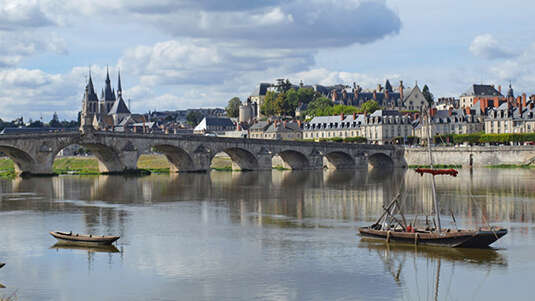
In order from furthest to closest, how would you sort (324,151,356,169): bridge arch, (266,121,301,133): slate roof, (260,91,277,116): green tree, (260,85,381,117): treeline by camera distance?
(260,91,277,116): green tree
(260,85,381,117): treeline
(266,121,301,133): slate roof
(324,151,356,169): bridge arch

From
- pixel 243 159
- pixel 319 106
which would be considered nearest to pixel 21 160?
pixel 243 159

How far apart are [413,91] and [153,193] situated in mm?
124963

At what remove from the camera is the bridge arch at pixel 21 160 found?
81.6m

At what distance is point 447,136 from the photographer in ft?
393

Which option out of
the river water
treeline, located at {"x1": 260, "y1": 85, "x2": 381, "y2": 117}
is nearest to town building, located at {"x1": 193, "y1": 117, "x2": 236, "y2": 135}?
treeline, located at {"x1": 260, "y1": 85, "x2": 381, "y2": 117}

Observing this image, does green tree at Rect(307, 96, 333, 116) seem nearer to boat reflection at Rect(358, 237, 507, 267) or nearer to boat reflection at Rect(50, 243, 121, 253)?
boat reflection at Rect(50, 243, 121, 253)

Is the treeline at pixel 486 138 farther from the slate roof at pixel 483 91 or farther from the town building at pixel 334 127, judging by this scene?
the slate roof at pixel 483 91

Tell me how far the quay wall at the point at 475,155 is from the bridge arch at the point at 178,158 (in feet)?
109

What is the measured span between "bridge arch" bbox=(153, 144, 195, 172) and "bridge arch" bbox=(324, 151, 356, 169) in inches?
836

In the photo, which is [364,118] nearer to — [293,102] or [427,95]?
[293,102]

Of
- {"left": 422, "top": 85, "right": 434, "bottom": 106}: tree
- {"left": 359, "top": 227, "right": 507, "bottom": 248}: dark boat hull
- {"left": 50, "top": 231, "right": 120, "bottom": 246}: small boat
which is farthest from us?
{"left": 422, "top": 85, "right": 434, "bottom": 106}: tree

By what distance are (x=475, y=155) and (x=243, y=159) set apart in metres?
31.5

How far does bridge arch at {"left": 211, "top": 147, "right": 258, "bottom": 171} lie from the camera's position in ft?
326

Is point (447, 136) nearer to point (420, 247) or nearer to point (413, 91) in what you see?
point (413, 91)
